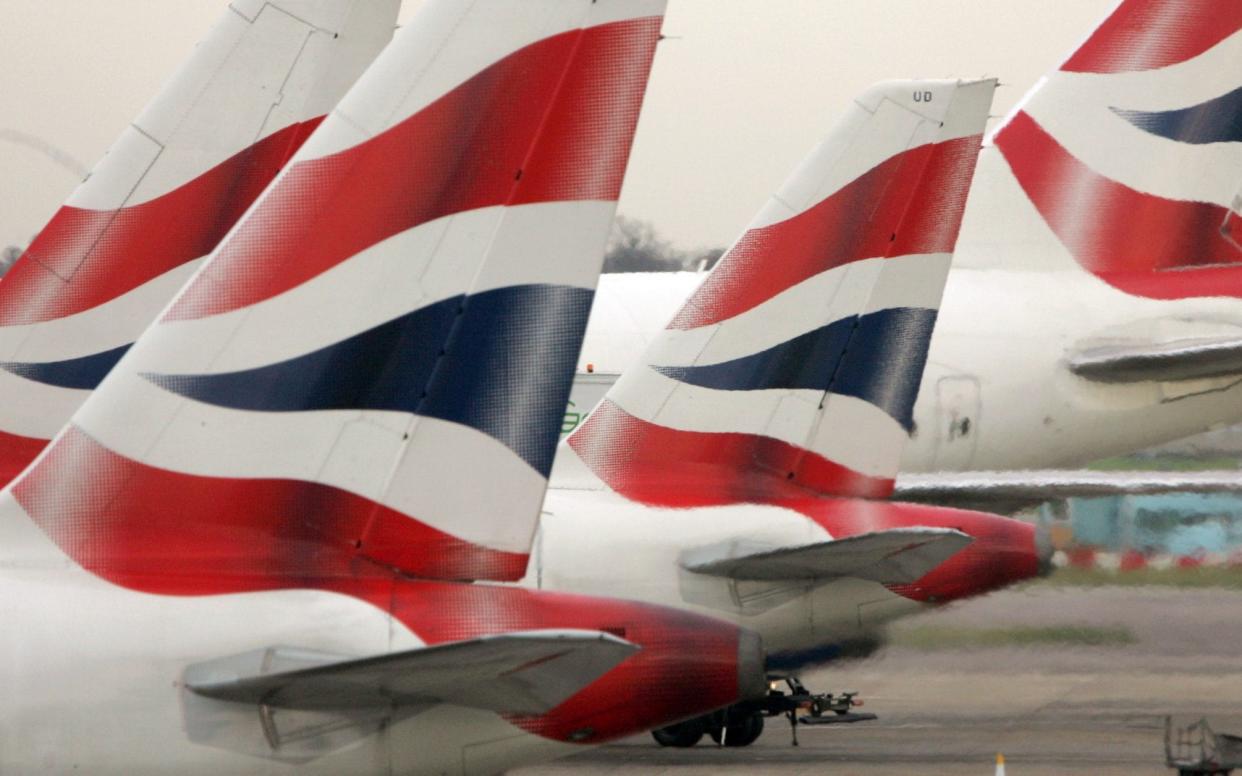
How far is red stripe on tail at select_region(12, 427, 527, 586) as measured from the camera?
6.93m

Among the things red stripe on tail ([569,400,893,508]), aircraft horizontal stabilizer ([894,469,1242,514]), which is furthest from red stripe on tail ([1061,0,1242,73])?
red stripe on tail ([569,400,893,508])

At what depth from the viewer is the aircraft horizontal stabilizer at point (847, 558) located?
10.3m

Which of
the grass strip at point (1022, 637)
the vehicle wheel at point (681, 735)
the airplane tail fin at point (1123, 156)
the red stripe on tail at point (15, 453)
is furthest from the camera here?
the grass strip at point (1022, 637)

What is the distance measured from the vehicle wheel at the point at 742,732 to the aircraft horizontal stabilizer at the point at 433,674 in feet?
35.0

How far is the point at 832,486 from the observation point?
1312 cm

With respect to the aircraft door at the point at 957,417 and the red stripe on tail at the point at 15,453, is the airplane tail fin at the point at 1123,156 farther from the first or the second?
the red stripe on tail at the point at 15,453

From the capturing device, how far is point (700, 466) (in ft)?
42.8

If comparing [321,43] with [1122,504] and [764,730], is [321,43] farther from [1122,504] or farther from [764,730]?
[1122,504]

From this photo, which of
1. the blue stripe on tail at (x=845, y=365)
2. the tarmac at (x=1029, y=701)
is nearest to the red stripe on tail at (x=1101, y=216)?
the tarmac at (x=1029, y=701)

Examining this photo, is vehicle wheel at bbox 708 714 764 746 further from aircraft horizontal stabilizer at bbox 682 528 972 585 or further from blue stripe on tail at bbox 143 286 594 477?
blue stripe on tail at bbox 143 286 594 477

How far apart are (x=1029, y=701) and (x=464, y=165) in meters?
14.2

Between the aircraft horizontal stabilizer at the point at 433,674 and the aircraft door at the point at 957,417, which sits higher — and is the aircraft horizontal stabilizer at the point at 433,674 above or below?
below

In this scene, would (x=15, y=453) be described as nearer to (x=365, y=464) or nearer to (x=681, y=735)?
(x=365, y=464)

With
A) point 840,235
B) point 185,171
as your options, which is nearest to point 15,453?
point 185,171
